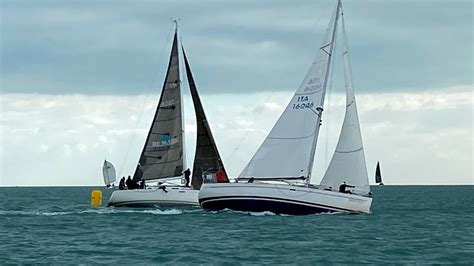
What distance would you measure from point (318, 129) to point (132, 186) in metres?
15.2

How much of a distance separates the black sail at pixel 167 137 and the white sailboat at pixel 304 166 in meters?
11.6

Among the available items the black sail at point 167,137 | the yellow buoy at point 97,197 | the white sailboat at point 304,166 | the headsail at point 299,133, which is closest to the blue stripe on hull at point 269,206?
the white sailboat at point 304,166

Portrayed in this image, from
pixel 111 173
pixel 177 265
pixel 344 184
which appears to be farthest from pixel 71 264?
pixel 111 173

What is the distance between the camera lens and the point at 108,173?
63.7 meters

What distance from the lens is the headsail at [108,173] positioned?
207 ft

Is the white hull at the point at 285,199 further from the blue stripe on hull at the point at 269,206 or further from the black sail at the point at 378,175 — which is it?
the black sail at the point at 378,175

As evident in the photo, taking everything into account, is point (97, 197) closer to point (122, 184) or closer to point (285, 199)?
point (122, 184)

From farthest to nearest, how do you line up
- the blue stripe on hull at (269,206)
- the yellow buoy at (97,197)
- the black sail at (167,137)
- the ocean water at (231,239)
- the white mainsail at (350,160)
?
the yellow buoy at (97,197) < the black sail at (167,137) < the white mainsail at (350,160) < the blue stripe on hull at (269,206) < the ocean water at (231,239)

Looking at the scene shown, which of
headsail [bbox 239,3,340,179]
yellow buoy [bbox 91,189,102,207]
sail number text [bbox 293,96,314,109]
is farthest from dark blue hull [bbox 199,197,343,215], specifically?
yellow buoy [bbox 91,189,102,207]

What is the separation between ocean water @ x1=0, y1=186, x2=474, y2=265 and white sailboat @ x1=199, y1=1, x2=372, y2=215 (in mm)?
758

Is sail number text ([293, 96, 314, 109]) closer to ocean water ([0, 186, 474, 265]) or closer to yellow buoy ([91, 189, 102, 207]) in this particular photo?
ocean water ([0, 186, 474, 265])

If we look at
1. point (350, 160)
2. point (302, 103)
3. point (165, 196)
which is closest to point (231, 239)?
point (350, 160)

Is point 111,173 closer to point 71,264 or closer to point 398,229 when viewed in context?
point 398,229

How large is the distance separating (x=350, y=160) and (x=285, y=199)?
4.01 metres
